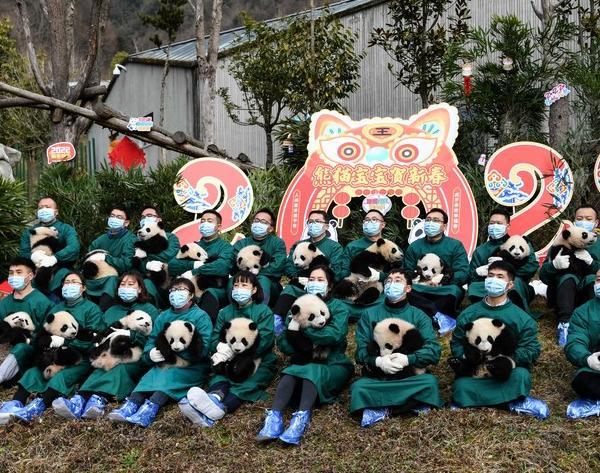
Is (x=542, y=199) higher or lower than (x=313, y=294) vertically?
higher

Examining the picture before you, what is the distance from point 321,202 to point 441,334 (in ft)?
9.98

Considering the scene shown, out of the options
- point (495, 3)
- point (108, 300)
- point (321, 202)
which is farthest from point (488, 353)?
point (495, 3)

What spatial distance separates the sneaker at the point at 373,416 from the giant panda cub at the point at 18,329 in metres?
3.15

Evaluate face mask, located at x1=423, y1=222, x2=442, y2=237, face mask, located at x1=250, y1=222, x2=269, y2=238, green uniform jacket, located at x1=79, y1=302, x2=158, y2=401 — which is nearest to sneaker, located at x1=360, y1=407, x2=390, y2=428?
green uniform jacket, located at x1=79, y1=302, x2=158, y2=401

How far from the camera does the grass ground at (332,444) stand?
5297 mm

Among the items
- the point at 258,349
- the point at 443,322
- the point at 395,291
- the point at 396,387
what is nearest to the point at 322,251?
the point at 443,322

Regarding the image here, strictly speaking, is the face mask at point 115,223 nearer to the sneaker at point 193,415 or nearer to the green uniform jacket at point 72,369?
the green uniform jacket at point 72,369

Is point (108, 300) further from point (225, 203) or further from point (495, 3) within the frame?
point (495, 3)

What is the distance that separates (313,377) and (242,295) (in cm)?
94

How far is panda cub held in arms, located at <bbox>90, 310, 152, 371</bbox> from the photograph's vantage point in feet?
21.5

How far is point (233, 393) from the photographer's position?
6.27 m

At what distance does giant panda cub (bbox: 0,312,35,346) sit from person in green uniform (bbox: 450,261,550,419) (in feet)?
12.3

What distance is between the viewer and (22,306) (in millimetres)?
7242

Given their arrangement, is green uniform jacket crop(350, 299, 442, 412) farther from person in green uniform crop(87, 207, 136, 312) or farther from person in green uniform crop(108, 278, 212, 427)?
person in green uniform crop(87, 207, 136, 312)
